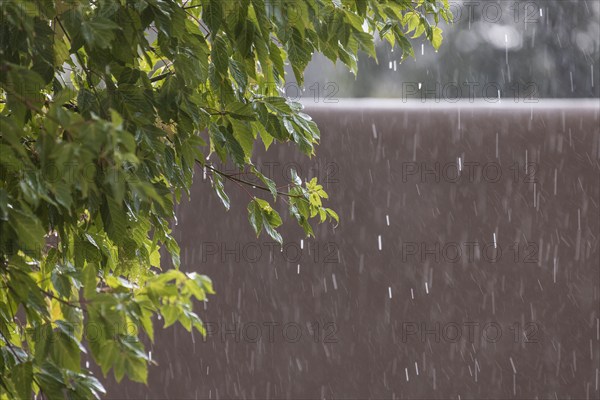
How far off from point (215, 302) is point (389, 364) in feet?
3.14

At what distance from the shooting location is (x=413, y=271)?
161 inches

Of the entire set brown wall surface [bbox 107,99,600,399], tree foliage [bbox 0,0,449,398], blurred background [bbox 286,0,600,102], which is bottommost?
brown wall surface [bbox 107,99,600,399]

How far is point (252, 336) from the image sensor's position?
412 cm

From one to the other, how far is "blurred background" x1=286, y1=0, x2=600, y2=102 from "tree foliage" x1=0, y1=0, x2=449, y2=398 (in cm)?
498

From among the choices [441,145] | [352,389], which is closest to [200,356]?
[352,389]

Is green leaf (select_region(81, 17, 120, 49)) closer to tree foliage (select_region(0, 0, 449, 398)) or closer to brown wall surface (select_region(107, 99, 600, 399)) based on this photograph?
tree foliage (select_region(0, 0, 449, 398))

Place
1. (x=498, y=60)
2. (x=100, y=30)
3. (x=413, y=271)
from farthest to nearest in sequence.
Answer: (x=498, y=60) < (x=413, y=271) < (x=100, y=30)

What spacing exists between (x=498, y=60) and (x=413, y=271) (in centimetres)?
365

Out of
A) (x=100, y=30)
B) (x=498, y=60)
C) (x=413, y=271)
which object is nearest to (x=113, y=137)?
(x=100, y=30)

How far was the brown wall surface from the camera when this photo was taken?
4.05 metres

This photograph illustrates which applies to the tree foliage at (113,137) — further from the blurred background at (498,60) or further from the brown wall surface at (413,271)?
the blurred background at (498,60)

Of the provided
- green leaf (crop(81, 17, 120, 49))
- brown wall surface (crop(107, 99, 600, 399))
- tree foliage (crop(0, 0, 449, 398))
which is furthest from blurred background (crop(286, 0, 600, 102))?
green leaf (crop(81, 17, 120, 49))

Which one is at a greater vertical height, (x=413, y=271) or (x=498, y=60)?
(x=498, y=60)

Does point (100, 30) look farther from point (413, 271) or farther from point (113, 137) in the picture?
point (413, 271)
